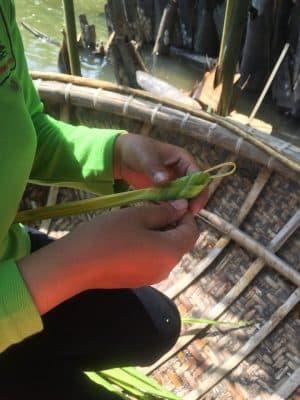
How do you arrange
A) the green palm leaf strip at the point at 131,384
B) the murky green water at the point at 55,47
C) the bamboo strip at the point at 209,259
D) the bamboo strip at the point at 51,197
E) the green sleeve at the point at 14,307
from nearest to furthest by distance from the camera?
the green sleeve at the point at 14,307
the green palm leaf strip at the point at 131,384
the bamboo strip at the point at 209,259
the bamboo strip at the point at 51,197
the murky green water at the point at 55,47

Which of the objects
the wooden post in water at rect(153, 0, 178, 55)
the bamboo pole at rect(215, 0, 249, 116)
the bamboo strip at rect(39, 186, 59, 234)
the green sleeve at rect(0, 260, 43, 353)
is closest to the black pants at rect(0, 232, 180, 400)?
the green sleeve at rect(0, 260, 43, 353)

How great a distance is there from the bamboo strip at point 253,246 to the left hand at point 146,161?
29.3 inches

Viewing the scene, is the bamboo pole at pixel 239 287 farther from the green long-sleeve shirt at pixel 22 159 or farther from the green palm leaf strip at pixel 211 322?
the green long-sleeve shirt at pixel 22 159

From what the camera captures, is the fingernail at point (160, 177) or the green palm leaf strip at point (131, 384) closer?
the fingernail at point (160, 177)

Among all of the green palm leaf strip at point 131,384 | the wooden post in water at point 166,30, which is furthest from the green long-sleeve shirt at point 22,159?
the wooden post in water at point 166,30

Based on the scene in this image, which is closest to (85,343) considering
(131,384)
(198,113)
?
(131,384)

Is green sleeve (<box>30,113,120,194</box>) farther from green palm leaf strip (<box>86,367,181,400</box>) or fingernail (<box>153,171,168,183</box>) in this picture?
green palm leaf strip (<box>86,367,181,400</box>)

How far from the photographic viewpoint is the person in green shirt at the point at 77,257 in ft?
2.33

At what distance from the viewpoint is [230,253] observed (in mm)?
1804

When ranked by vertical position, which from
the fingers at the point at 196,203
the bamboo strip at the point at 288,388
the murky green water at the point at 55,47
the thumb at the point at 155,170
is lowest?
the murky green water at the point at 55,47

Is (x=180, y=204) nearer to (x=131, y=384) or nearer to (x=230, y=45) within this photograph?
(x=131, y=384)

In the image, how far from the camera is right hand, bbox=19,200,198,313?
703 millimetres

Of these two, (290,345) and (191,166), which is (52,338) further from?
(290,345)

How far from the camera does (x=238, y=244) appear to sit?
1.78 m
